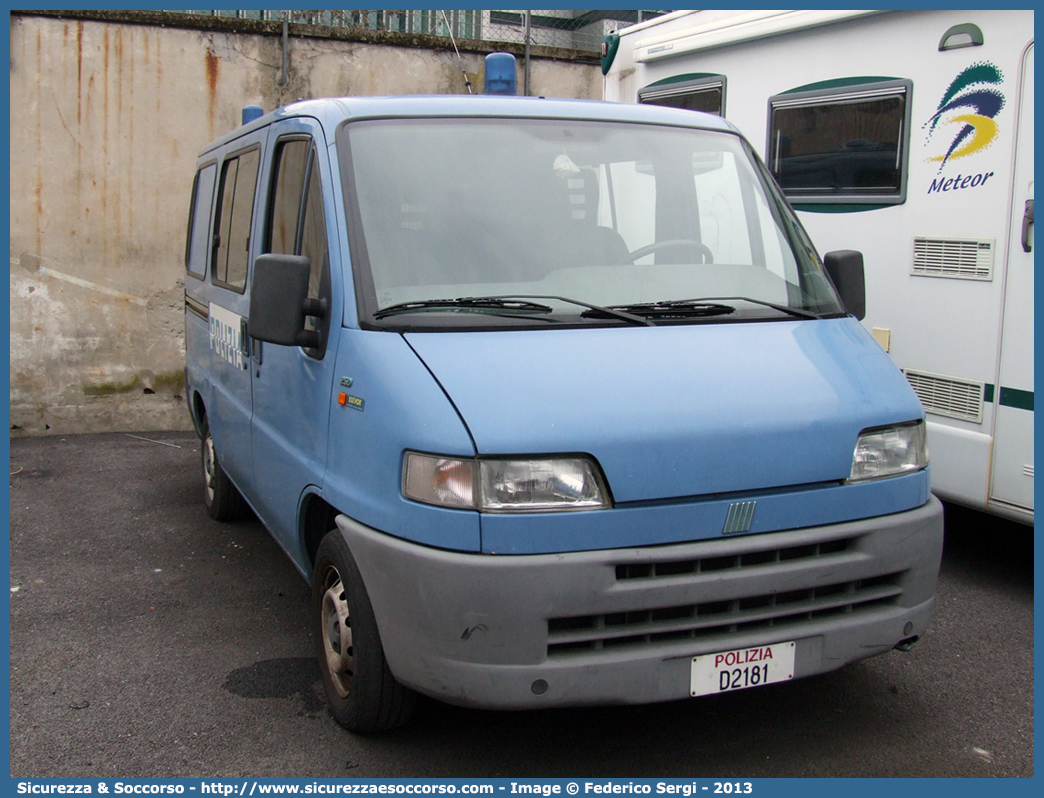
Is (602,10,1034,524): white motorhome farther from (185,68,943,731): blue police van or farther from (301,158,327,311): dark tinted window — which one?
(301,158,327,311): dark tinted window

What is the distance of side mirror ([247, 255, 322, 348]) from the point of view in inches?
143

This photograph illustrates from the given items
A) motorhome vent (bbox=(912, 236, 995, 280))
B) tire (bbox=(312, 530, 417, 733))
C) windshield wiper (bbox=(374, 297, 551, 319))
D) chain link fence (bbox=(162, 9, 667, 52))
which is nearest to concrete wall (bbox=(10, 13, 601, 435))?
chain link fence (bbox=(162, 9, 667, 52))

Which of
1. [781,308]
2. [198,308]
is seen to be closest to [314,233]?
[781,308]

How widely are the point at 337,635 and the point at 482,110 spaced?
211 centimetres

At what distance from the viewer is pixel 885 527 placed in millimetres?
3422

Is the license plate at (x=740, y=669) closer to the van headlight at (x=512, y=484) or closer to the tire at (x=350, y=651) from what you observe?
the van headlight at (x=512, y=484)

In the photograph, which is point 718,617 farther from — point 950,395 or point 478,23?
point 478,23

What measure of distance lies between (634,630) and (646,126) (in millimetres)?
2251

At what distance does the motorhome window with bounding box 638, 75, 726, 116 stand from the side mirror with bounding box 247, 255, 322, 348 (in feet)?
12.2

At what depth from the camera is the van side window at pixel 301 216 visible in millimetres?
3871

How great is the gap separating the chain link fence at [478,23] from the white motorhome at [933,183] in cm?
404

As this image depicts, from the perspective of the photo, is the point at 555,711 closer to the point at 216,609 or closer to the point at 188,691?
the point at 188,691
